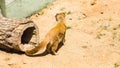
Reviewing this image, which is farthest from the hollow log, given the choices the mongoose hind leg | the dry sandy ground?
the mongoose hind leg

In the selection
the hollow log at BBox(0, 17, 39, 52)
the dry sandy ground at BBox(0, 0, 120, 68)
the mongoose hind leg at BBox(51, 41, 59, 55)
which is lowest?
the dry sandy ground at BBox(0, 0, 120, 68)

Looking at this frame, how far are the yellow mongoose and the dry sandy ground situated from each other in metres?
0.16

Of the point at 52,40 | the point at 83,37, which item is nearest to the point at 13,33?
the point at 52,40

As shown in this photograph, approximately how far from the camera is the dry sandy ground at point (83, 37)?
831 cm

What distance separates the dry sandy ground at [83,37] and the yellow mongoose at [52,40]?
158 millimetres

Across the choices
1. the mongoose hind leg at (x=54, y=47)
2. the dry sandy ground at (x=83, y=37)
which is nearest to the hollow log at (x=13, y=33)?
the dry sandy ground at (x=83, y=37)

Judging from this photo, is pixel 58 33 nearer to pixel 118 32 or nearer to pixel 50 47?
pixel 50 47

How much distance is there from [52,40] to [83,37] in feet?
3.94

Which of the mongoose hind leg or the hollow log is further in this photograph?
the mongoose hind leg

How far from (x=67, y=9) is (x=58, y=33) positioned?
7.38 ft

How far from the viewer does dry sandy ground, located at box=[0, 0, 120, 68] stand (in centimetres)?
831

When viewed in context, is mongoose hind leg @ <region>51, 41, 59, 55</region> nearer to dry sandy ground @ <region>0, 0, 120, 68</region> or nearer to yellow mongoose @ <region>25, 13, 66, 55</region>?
yellow mongoose @ <region>25, 13, 66, 55</region>

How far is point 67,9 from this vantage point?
422 inches

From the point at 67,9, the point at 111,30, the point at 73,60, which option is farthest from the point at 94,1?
the point at 73,60
